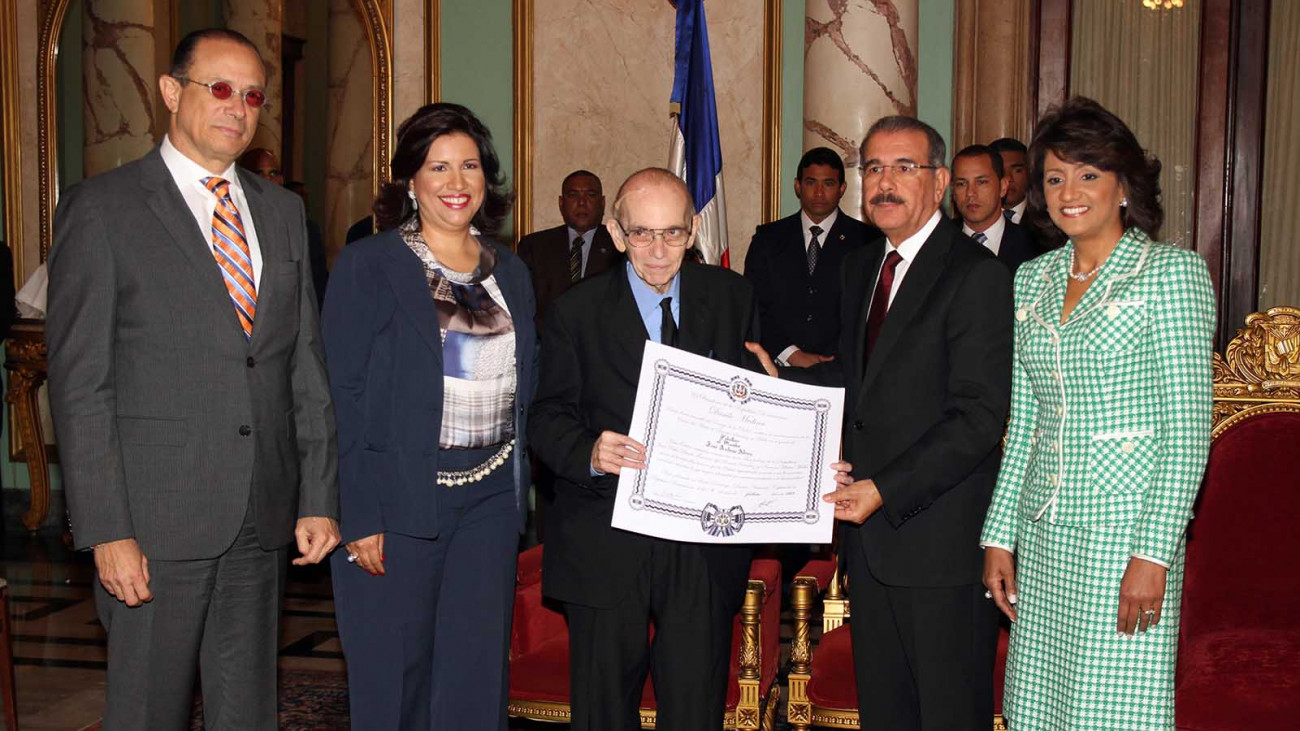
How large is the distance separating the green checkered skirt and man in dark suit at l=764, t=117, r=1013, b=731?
0.75 feet

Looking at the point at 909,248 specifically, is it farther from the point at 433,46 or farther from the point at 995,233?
the point at 433,46

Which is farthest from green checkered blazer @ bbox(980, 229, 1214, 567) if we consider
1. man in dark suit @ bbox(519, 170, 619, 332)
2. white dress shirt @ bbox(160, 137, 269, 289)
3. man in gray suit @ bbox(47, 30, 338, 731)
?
man in dark suit @ bbox(519, 170, 619, 332)

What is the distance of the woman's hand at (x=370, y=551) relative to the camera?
9.74 ft

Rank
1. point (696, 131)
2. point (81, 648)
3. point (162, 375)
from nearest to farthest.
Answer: point (162, 375), point (696, 131), point (81, 648)

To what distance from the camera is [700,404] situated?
9.11 feet

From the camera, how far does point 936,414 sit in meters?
2.90

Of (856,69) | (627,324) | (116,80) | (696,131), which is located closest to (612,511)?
(627,324)

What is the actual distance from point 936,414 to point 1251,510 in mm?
1114

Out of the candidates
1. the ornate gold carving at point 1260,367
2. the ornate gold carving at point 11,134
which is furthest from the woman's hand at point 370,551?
the ornate gold carving at point 11,134

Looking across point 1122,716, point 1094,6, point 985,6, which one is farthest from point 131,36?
point 1122,716

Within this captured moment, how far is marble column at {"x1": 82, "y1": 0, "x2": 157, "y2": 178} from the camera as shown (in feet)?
27.5

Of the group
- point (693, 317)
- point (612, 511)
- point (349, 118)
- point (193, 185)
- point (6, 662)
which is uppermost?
point (349, 118)

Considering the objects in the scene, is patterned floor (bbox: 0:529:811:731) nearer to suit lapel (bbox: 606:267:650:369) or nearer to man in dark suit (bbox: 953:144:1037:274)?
suit lapel (bbox: 606:267:650:369)

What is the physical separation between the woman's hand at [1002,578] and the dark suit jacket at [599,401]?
22.8 inches
